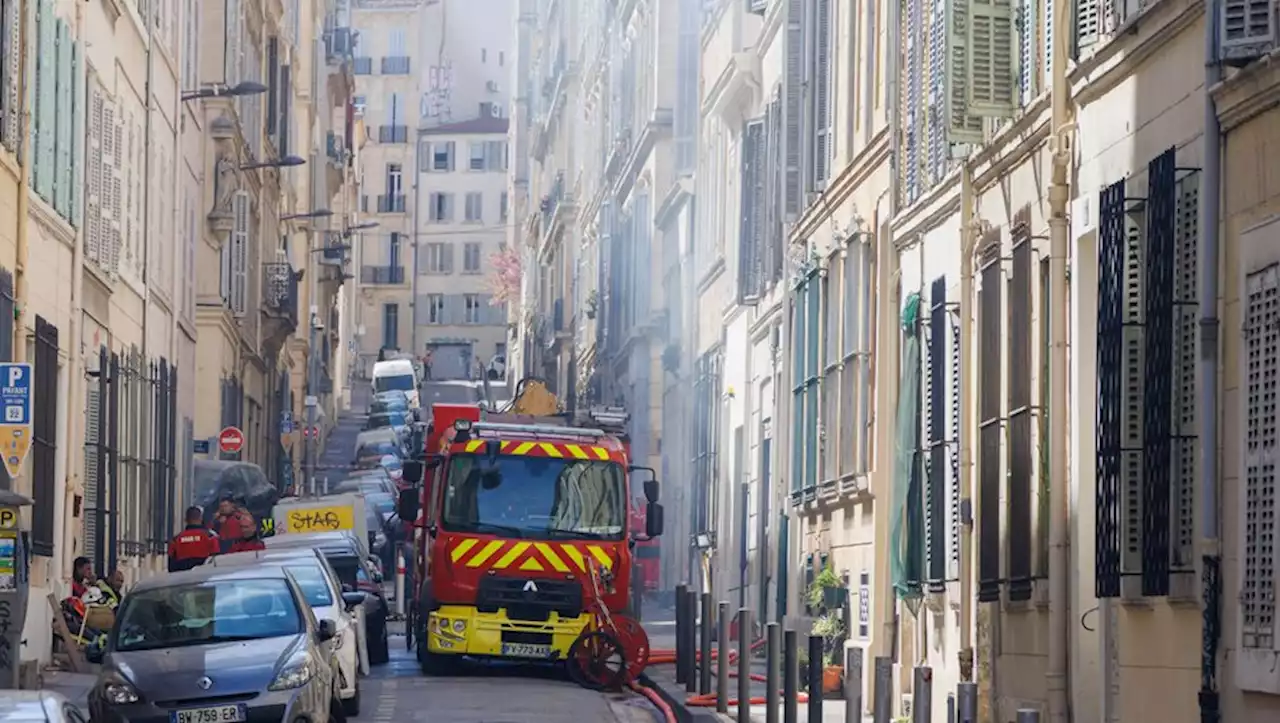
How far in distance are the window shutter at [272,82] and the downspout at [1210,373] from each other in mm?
49099

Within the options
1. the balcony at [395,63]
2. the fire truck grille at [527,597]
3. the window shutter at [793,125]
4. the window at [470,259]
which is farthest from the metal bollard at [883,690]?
the balcony at [395,63]

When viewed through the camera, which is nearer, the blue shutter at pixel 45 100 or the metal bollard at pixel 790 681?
the metal bollard at pixel 790 681

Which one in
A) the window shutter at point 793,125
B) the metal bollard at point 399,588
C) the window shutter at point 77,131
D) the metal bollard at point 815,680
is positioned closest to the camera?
the metal bollard at point 815,680

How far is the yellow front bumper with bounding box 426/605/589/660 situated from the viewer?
28047 millimetres

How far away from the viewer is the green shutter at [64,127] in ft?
89.8

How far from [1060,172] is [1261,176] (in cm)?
407

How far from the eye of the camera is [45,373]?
26578mm

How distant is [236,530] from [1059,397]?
16003 millimetres

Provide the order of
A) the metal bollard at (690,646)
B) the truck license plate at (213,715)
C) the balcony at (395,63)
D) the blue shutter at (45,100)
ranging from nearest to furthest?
the truck license plate at (213,715)
the metal bollard at (690,646)
the blue shutter at (45,100)
the balcony at (395,63)

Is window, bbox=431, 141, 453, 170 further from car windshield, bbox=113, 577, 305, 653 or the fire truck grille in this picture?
car windshield, bbox=113, 577, 305, 653

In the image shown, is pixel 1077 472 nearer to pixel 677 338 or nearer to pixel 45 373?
pixel 45 373

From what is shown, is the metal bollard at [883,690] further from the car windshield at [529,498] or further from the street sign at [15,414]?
the car windshield at [529,498]

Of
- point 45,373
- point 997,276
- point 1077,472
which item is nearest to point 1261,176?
point 1077,472

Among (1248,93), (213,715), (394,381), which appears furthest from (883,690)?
(394,381)
